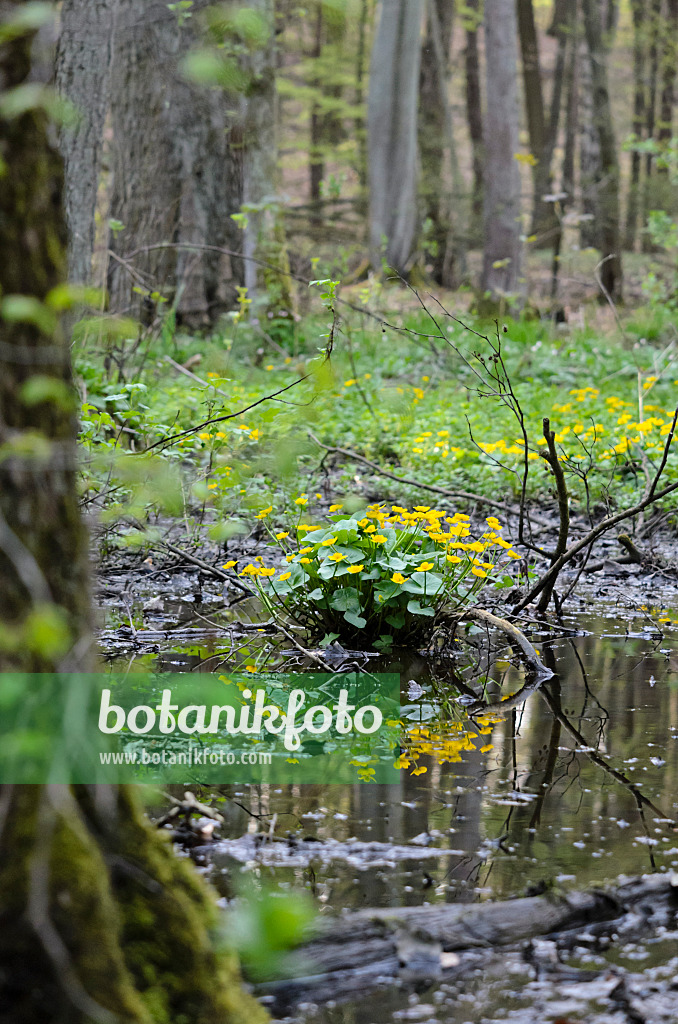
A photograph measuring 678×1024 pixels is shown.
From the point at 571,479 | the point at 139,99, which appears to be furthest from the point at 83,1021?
the point at 139,99

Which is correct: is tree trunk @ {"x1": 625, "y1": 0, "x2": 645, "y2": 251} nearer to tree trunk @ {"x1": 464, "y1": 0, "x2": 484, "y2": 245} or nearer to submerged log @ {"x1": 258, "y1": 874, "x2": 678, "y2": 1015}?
tree trunk @ {"x1": 464, "y1": 0, "x2": 484, "y2": 245}

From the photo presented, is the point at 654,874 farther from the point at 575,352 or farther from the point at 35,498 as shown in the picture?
the point at 575,352

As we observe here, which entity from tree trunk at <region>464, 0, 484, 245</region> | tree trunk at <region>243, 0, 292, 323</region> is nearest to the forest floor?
tree trunk at <region>243, 0, 292, 323</region>

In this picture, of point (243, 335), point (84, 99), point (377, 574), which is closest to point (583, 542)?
point (377, 574)

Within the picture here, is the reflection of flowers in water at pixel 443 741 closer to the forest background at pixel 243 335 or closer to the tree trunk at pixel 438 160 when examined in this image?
the forest background at pixel 243 335

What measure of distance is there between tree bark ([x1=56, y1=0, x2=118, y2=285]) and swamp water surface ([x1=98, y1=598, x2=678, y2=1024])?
4.37 meters

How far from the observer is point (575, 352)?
10242 millimetres

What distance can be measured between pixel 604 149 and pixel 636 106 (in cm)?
1128

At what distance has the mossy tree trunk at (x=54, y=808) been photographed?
1566 mm

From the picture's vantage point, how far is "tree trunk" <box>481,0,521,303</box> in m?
15.1

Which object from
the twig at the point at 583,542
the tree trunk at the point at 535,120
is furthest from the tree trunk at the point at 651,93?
the twig at the point at 583,542

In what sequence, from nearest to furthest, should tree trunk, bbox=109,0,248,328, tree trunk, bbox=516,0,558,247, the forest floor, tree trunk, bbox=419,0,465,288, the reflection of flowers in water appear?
the forest floor, the reflection of flowers in water, tree trunk, bbox=109,0,248,328, tree trunk, bbox=419,0,465,288, tree trunk, bbox=516,0,558,247

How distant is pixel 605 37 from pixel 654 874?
22541 millimetres

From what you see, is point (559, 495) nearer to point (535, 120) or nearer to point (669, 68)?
point (535, 120)
